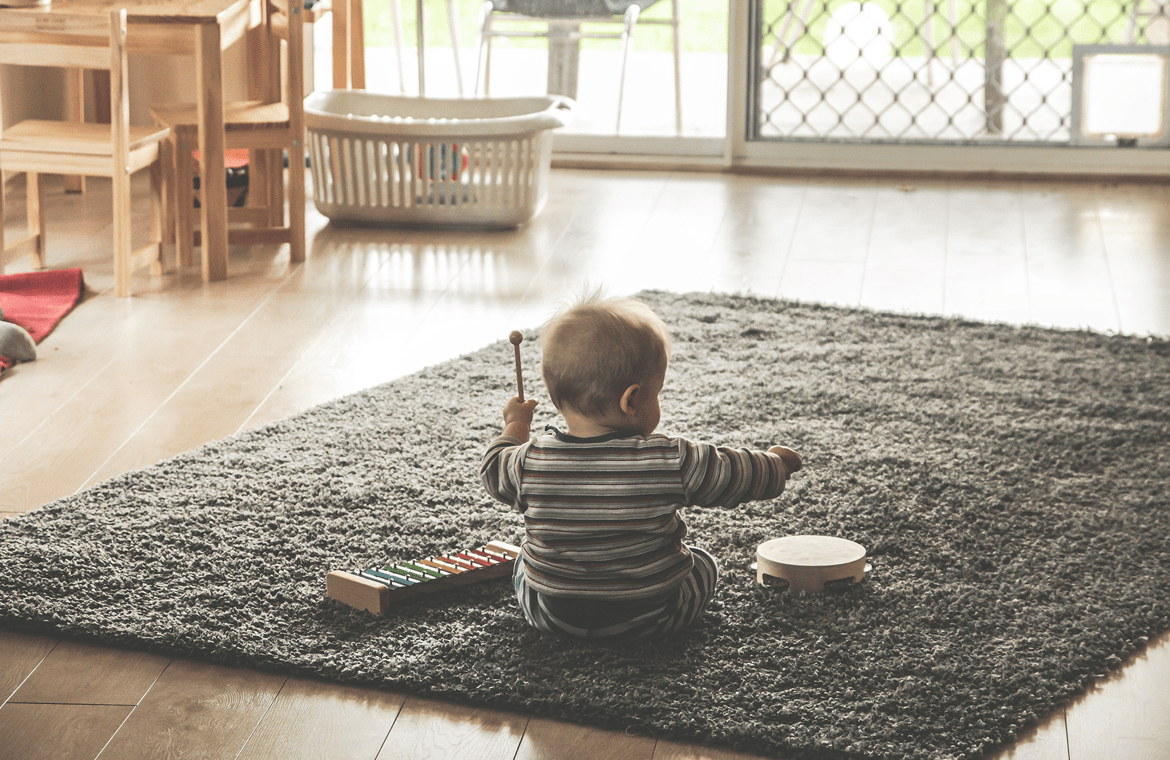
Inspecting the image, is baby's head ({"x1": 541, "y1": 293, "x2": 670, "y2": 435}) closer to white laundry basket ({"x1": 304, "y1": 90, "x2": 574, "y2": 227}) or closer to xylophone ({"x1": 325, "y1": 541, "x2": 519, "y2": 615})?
xylophone ({"x1": 325, "y1": 541, "x2": 519, "y2": 615})

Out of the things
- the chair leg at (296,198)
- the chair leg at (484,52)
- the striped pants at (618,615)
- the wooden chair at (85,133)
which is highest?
the chair leg at (484,52)

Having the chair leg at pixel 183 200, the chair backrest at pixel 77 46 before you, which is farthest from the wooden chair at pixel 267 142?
the chair backrest at pixel 77 46

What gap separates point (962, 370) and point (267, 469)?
1308mm

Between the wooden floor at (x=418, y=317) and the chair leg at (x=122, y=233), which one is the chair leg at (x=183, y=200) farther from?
the chair leg at (x=122, y=233)

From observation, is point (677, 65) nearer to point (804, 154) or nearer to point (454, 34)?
point (804, 154)

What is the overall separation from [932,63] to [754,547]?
9.54 feet

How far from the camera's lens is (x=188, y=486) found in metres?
1.97

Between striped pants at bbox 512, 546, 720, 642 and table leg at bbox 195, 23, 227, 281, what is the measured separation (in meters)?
1.89

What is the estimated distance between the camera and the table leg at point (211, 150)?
3008 mm

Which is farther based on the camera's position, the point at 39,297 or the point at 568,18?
the point at 568,18

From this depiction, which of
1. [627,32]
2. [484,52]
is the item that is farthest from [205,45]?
[627,32]

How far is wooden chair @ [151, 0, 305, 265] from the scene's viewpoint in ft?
10.5

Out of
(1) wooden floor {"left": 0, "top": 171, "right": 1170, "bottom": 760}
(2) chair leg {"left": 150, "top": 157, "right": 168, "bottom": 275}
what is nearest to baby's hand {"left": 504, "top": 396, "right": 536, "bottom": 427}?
(1) wooden floor {"left": 0, "top": 171, "right": 1170, "bottom": 760}

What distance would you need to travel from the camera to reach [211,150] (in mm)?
3080
